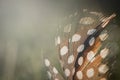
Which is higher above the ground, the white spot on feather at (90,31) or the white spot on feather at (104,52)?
the white spot on feather at (90,31)

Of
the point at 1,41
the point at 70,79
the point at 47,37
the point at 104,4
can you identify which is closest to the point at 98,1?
the point at 104,4

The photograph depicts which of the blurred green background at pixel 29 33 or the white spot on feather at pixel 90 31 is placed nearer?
the white spot on feather at pixel 90 31

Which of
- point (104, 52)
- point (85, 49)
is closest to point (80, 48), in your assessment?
point (85, 49)

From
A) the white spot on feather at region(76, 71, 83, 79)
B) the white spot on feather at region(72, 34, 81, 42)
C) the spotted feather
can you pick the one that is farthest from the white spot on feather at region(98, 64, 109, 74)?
the white spot on feather at region(72, 34, 81, 42)

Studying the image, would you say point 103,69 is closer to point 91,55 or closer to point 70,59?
point 91,55

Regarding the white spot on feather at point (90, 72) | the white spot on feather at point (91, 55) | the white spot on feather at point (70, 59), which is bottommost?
the white spot on feather at point (90, 72)

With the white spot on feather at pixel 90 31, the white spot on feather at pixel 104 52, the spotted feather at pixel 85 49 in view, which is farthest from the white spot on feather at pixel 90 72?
the white spot on feather at pixel 90 31

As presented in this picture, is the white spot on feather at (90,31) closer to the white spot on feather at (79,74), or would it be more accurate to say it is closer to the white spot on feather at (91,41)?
the white spot on feather at (91,41)

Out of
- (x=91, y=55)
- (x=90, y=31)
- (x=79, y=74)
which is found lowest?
(x=79, y=74)

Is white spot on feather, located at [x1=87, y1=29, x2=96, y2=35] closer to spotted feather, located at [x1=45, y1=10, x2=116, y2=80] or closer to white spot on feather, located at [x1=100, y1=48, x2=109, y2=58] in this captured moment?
spotted feather, located at [x1=45, y1=10, x2=116, y2=80]
